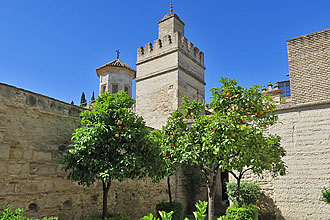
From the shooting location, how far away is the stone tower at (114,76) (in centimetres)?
1639

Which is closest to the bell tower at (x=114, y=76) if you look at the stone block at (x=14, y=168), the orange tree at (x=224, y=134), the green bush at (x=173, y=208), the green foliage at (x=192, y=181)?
the green foliage at (x=192, y=181)

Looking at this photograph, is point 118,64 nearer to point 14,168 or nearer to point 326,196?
point 14,168

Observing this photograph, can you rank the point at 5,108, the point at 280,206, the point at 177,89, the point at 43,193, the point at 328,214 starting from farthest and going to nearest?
the point at 177,89 → the point at 280,206 → the point at 328,214 → the point at 43,193 → the point at 5,108

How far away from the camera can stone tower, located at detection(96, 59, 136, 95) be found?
1639 cm

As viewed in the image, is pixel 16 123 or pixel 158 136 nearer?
pixel 16 123

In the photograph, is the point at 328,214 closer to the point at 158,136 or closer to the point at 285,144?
the point at 285,144

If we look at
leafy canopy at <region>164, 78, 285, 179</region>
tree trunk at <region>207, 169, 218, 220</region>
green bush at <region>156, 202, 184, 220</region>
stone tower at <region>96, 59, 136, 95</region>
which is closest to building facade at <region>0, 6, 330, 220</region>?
green bush at <region>156, 202, 184, 220</region>

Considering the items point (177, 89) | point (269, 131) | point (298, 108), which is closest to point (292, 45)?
point (298, 108)

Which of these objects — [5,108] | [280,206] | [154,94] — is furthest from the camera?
[154,94]

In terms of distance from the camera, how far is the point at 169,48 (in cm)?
1295

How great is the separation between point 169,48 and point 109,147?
900cm

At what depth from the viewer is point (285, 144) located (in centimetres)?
883

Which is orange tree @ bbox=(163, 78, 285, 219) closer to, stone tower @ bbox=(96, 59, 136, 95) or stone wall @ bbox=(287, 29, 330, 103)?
stone wall @ bbox=(287, 29, 330, 103)

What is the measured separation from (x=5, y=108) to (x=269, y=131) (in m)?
8.82
